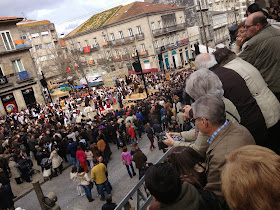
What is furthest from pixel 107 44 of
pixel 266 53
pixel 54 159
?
pixel 266 53

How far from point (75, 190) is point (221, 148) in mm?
9177

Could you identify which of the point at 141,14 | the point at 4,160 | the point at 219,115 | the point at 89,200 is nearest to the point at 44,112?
the point at 4,160

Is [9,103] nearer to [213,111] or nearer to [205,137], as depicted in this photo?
[205,137]

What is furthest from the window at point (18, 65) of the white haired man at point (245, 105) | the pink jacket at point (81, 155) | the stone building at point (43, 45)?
the white haired man at point (245, 105)

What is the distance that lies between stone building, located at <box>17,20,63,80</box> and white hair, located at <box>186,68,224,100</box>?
53.7m

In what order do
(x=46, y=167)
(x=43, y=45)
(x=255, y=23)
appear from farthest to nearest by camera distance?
(x=43, y=45) < (x=46, y=167) < (x=255, y=23)

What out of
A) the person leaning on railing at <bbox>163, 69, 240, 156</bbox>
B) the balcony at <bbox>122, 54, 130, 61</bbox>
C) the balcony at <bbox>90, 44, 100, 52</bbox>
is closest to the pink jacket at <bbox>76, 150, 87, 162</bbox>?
the person leaning on railing at <bbox>163, 69, 240, 156</bbox>

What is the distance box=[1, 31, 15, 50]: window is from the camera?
28.1m

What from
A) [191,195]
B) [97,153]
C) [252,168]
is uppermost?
[252,168]

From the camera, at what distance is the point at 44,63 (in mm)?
55031

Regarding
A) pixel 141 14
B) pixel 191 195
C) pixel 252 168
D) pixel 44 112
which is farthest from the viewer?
pixel 141 14

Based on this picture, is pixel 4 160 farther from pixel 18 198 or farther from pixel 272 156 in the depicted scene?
pixel 272 156

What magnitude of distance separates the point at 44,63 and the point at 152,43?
29.6 m

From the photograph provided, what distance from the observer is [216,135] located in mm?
2279
